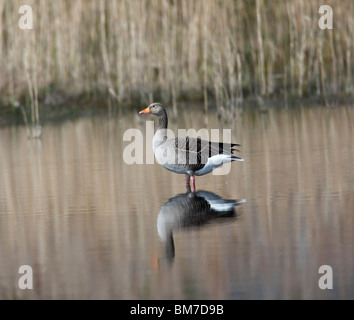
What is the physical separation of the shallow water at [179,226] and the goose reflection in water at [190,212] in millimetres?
17

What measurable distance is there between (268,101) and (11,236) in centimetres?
1315

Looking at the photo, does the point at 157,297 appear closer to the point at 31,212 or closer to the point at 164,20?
the point at 31,212

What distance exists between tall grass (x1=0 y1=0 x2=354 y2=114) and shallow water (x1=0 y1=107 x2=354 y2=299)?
541cm

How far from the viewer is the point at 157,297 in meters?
5.63

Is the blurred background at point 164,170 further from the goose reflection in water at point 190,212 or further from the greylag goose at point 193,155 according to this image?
the greylag goose at point 193,155

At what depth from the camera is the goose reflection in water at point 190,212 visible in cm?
764

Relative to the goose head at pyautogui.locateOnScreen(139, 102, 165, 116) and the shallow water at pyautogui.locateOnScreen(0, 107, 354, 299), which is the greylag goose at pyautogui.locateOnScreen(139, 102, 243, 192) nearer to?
the shallow water at pyautogui.locateOnScreen(0, 107, 354, 299)

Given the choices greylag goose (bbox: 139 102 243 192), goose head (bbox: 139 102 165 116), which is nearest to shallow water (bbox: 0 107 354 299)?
greylag goose (bbox: 139 102 243 192)

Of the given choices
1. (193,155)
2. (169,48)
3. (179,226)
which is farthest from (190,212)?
(169,48)

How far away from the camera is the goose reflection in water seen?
764 cm

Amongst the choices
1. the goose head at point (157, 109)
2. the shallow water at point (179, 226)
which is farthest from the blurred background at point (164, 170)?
the goose head at point (157, 109)

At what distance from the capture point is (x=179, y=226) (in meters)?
7.72

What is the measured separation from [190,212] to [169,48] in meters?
11.3

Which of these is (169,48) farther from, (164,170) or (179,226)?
(179,226)
